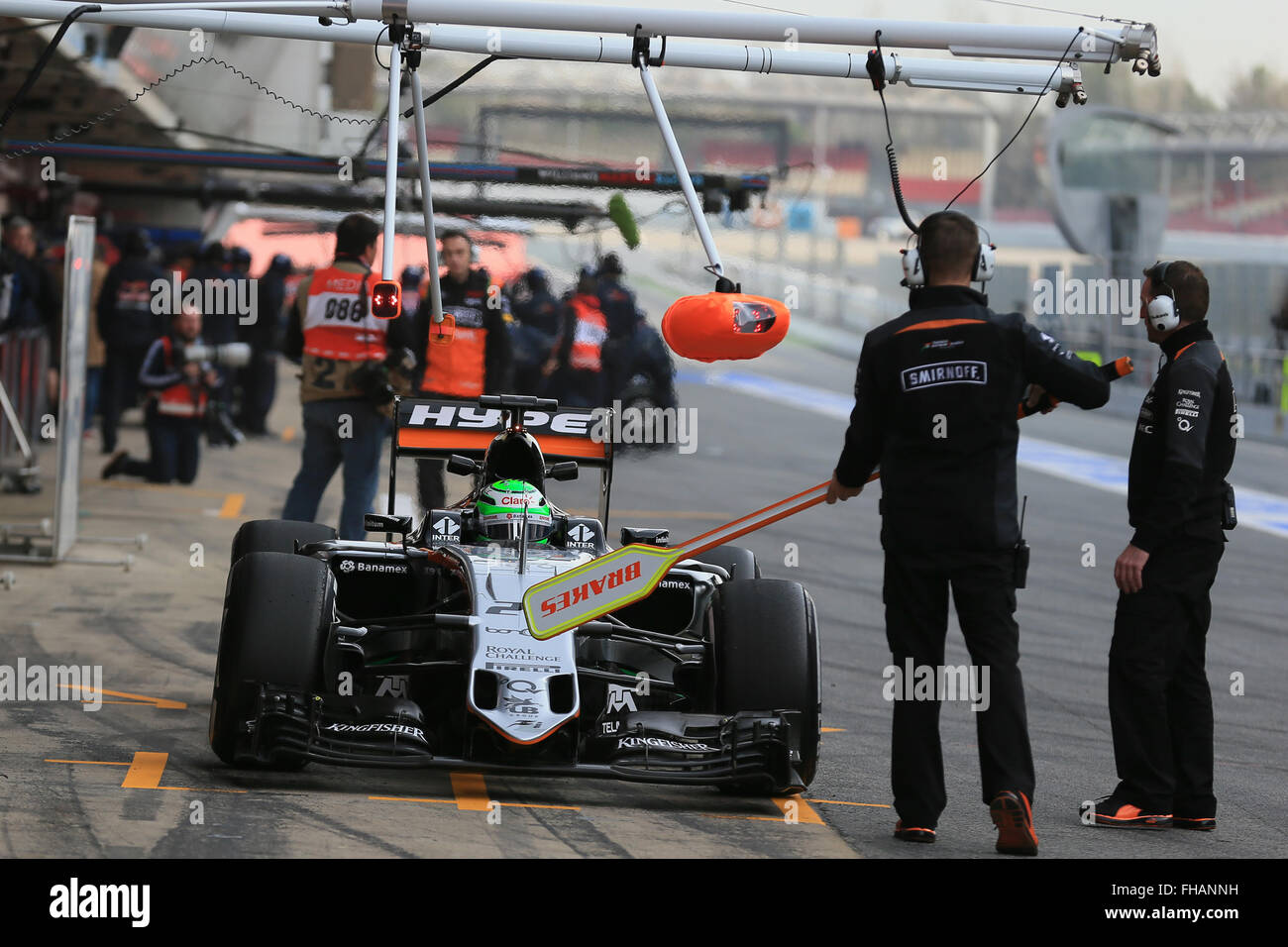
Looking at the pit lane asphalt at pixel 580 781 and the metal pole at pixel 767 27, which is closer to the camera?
the pit lane asphalt at pixel 580 781

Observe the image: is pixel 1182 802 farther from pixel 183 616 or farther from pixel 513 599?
pixel 183 616

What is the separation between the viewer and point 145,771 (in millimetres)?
6270

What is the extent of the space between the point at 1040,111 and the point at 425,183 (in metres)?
61.4

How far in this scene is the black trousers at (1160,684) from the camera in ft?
20.7

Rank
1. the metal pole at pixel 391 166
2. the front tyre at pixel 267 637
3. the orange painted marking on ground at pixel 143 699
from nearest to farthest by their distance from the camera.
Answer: the front tyre at pixel 267 637 < the metal pole at pixel 391 166 < the orange painted marking on ground at pixel 143 699

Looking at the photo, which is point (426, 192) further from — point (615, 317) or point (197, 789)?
point (615, 317)

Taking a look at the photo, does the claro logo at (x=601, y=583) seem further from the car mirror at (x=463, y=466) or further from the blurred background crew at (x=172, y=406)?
the blurred background crew at (x=172, y=406)

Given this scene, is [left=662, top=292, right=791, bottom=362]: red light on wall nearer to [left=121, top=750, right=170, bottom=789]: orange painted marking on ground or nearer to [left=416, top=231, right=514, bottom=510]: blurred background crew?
[left=121, top=750, right=170, bottom=789]: orange painted marking on ground

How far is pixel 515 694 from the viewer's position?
5.95 metres

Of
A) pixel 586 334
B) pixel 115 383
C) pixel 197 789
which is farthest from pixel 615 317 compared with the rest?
pixel 197 789

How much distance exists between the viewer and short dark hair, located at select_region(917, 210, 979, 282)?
586 centimetres

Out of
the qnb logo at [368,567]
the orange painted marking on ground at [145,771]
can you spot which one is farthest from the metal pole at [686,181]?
the orange painted marking on ground at [145,771]

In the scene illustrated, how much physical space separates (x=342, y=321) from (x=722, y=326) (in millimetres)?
3959
